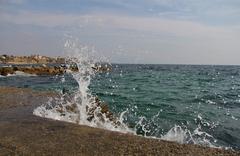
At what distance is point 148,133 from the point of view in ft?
35.7

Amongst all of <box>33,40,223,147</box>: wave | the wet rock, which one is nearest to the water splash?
<box>33,40,223,147</box>: wave

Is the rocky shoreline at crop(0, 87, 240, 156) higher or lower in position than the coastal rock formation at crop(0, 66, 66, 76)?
higher

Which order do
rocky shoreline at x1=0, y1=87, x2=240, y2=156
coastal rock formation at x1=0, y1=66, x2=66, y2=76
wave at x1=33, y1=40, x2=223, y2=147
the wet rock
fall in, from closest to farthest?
rocky shoreline at x1=0, y1=87, x2=240, y2=156
wave at x1=33, y1=40, x2=223, y2=147
the wet rock
coastal rock formation at x1=0, y1=66, x2=66, y2=76

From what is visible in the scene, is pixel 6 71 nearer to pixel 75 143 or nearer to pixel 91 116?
pixel 91 116

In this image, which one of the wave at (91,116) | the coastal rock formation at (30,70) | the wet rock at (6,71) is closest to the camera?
the wave at (91,116)

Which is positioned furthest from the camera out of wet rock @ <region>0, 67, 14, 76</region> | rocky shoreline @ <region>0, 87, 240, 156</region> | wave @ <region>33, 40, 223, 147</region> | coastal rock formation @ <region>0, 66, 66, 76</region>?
coastal rock formation @ <region>0, 66, 66, 76</region>

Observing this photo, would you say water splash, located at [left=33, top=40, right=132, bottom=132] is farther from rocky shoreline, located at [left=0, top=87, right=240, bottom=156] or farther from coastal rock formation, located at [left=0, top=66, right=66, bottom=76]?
coastal rock formation, located at [left=0, top=66, right=66, bottom=76]

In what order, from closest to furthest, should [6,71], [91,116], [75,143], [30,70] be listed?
1. [75,143]
2. [91,116]
3. [6,71]
4. [30,70]

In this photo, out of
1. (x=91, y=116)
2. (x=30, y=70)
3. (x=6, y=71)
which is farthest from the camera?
(x=30, y=70)

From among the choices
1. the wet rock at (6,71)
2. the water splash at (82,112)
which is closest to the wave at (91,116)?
the water splash at (82,112)

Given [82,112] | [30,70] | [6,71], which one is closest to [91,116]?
[82,112]

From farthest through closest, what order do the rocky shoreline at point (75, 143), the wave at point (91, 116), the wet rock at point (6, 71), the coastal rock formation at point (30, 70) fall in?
the coastal rock formation at point (30, 70)
the wet rock at point (6, 71)
the wave at point (91, 116)
the rocky shoreline at point (75, 143)

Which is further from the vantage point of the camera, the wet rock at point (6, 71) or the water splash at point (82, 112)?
the wet rock at point (6, 71)

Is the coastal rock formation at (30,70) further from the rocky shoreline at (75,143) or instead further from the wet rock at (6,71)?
the rocky shoreline at (75,143)
